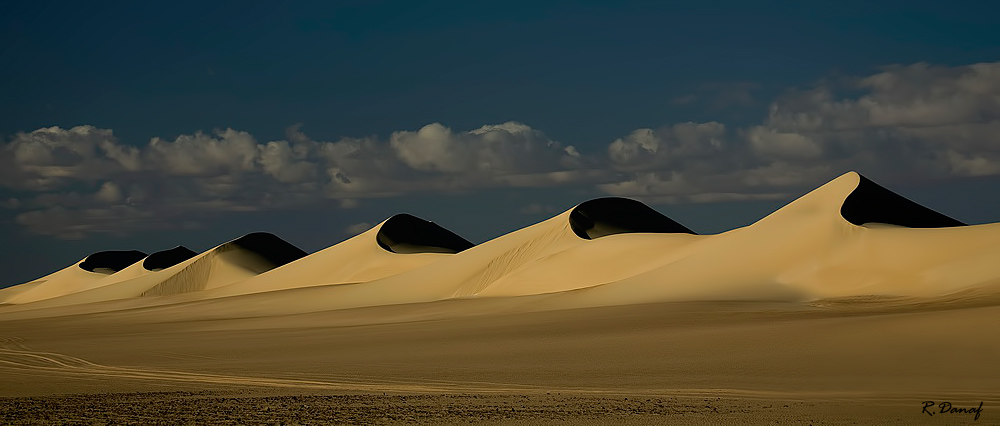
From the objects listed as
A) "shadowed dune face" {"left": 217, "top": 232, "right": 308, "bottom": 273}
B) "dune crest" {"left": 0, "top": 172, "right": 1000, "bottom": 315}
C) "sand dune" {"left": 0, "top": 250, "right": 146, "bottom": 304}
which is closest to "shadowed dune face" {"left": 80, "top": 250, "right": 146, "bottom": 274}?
"sand dune" {"left": 0, "top": 250, "right": 146, "bottom": 304}

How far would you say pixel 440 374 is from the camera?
24.1m

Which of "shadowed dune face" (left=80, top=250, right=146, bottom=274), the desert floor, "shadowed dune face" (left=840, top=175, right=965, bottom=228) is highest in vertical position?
"shadowed dune face" (left=80, top=250, right=146, bottom=274)

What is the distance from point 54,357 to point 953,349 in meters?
25.5

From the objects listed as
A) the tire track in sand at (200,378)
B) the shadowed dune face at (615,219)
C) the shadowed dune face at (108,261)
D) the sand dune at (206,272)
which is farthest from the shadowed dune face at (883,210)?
the shadowed dune face at (108,261)

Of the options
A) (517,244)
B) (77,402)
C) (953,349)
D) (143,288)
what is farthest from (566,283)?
(143,288)

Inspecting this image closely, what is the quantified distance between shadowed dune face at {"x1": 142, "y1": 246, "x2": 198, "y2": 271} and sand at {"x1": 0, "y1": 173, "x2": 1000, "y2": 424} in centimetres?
7585

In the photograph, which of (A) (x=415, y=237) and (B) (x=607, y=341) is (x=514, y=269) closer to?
(A) (x=415, y=237)

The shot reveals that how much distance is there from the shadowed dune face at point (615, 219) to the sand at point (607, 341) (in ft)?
15.9

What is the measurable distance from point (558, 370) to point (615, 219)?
195ft

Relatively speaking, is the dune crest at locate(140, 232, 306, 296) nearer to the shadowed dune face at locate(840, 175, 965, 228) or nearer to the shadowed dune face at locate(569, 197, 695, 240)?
the shadowed dune face at locate(569, 197, 695, 240)

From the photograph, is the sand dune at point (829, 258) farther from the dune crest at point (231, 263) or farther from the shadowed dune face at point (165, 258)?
the shadowed dune face at point (165, 258)

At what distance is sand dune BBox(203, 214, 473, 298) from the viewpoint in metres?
88.7

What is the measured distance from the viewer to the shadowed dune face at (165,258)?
467ft

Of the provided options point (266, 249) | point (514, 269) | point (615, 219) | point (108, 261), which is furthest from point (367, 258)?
point (108, 261)
